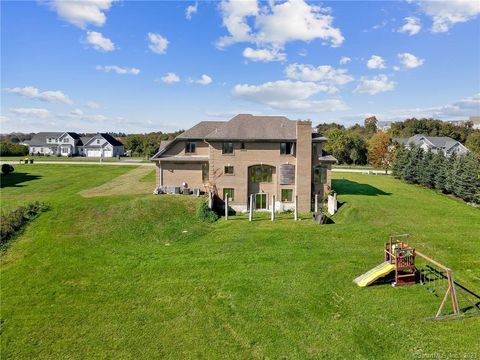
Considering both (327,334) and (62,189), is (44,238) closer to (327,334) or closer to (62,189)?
(62,189)

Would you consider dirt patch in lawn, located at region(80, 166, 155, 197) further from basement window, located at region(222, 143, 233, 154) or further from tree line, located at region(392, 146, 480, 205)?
tree line, located at region(392, 146, 480, 205)

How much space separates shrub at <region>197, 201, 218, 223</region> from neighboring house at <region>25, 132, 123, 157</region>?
225 ft

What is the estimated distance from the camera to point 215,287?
15688 mm

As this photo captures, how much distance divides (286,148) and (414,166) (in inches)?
1348

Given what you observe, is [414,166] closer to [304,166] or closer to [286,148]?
[304,166]

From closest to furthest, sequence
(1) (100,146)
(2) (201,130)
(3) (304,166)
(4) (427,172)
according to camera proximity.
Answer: (3) (304,166) → (2) (201,130) → (4) (427,172) → (1) (100,146)

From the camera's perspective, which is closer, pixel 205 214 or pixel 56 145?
pixel 205 214

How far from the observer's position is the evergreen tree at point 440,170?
45438 mm

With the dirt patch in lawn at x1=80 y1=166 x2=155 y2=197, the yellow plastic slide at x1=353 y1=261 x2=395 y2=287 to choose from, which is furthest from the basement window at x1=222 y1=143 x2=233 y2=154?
the yellow plastic slide at x1=353 y1=261 x2=395 y2=287

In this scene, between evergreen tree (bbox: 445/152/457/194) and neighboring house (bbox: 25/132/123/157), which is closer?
evergreen tree (bbox: 445/152/457/194)

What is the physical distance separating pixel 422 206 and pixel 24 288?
33986 millimetres

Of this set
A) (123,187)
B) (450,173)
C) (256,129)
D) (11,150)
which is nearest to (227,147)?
(256,129)

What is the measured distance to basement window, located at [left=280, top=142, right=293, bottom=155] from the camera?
29219mm

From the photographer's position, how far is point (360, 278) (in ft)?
A: 52.9
